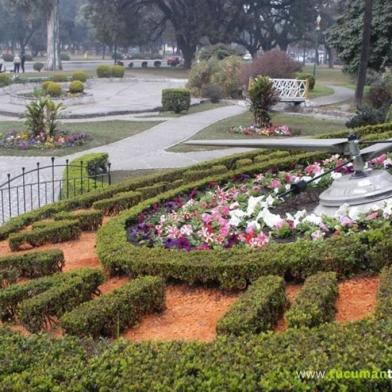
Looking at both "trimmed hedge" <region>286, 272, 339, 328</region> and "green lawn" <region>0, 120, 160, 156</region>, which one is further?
"green lawn" <region>0, 120, 160, 156</region>

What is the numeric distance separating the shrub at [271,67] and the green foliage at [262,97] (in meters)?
8.50

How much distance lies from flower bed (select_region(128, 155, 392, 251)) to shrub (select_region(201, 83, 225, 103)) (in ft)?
66.6

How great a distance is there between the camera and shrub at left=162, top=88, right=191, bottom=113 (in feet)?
76.5

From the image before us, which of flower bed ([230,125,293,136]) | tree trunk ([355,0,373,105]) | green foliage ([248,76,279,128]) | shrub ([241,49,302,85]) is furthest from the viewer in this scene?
shrub ([241,49,302,85])

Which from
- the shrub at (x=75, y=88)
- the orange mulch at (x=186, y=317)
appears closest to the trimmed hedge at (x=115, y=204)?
the orange mulch at (x=186, y=317)

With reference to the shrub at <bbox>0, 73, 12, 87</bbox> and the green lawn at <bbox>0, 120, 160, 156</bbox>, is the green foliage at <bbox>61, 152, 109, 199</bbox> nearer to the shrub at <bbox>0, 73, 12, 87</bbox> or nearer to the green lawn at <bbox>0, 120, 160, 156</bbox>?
the green lawn at <bbox>0, 120, 160, 156</bbox>

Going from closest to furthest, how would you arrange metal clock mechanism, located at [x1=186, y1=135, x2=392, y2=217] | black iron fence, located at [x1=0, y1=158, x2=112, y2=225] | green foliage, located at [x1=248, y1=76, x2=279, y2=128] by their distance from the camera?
1. metal clock mechanism, located at [x1=186, y1=135, x2=392, y2=217]
2. black iron fence, located at [x1=0, y1=158, x2=112, y2=225]
3. green foliage, located at [x1=248, y1=76, x2=279, y2=128]

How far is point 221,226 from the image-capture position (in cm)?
564

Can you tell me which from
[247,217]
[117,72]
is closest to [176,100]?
[247,217]

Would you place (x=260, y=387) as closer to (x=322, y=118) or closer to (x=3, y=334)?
(x=3, y=334)

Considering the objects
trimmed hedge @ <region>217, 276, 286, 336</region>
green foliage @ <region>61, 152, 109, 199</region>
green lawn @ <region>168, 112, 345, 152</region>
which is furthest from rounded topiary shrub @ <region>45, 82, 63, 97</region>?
trimmed hedge @ <region>217, 276, 286, 336</region>

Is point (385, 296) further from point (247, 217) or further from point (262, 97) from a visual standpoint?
point (262, 97)

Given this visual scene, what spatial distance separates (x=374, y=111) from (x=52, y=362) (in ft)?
47.3

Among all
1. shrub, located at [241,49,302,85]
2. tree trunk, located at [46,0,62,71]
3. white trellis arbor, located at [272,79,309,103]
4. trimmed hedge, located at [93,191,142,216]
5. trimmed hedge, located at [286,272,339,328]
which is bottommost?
trimmed hedge, located at [93,191,142,216]
